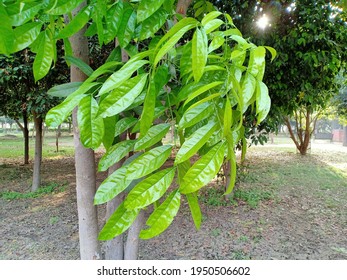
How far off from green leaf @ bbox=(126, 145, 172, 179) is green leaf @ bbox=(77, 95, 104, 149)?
0.25 ft

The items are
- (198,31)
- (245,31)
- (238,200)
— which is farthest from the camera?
(238,200)

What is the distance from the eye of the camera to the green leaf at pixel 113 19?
0.65 meters

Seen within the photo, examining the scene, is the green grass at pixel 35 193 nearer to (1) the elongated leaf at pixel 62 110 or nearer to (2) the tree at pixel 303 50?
(2) the tree at pixel 303 50

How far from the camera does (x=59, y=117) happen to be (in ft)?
1.69

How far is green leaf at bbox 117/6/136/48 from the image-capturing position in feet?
2.22

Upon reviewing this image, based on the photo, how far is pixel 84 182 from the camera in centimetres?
110

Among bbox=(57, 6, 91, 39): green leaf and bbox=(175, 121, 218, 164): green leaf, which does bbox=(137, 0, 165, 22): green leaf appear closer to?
bbox=(57, 6, 91, 39): green leaf

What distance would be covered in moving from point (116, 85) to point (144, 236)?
266mm

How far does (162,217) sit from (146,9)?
1.37 ft

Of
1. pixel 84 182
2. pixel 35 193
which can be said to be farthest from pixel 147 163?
pixel 35 193

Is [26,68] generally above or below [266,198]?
above

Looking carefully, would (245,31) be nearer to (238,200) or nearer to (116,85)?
(238,200)
